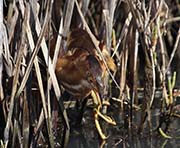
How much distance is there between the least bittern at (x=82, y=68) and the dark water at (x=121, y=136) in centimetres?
7

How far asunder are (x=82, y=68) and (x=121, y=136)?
13.9 inches

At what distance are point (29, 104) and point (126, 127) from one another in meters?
0.48

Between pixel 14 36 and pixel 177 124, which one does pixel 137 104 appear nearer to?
pixel 177 124

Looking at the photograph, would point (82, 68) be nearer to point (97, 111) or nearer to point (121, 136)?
point (97, 111)

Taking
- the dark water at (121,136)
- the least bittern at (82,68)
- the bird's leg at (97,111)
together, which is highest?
the least bittern at (82,68)

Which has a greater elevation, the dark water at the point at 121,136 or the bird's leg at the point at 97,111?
the bird's leg at the point at 97,111

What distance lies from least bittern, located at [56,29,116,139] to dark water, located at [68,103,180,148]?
0.23 ft

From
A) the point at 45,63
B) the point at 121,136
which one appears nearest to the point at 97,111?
the point at 121,136

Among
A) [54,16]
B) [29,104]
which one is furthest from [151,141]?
[54,16]

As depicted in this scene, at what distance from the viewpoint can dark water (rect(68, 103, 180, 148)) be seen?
92.0 inches

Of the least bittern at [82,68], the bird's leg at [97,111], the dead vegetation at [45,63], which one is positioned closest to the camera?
the dead vegetation at [45,63]

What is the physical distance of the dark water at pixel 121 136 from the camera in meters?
2.34

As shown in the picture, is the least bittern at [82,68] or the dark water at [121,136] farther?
the dark water at [121,136]

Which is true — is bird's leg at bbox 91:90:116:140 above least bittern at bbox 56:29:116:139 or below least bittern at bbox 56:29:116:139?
below
